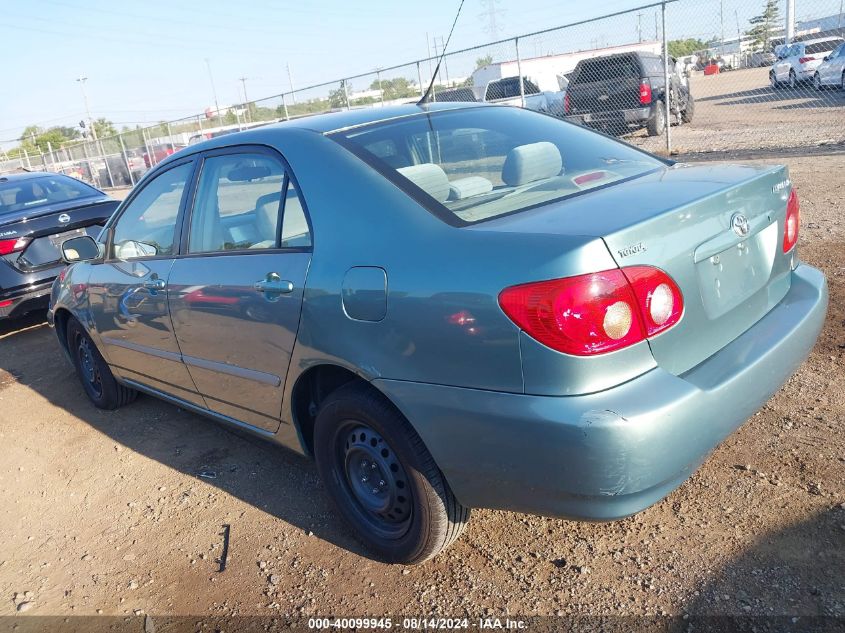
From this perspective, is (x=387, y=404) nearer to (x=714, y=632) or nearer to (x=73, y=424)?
(x=714, y=632)

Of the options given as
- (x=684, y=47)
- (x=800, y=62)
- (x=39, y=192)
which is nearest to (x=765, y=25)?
(x=684, y=47)

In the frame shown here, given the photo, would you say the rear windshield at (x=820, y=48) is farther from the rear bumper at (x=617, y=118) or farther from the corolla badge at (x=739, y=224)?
the corolla badge at (x=739, y=224)

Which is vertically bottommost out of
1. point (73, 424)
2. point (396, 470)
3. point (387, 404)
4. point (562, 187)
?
point (73, 424)

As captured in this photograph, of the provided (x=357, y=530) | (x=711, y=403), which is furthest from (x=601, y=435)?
(x=357, y=530)

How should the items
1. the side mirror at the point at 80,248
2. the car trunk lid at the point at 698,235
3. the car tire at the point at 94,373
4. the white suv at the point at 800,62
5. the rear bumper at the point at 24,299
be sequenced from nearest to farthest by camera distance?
the car trunk lid at the point at 698,235
the side mirror at the point at 80,248
the car tire at the point at 94,373
the rear bumper at the point at 24,299
the white suv at the point at 800,62

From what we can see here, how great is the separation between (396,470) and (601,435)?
0.91m

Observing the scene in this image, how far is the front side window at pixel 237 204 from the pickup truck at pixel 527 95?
13.8 metres

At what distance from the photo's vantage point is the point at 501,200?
258 centimetres

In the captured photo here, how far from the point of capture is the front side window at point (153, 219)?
11.7 feet

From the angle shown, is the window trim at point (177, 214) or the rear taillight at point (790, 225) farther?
the window trim at point (177, 214)

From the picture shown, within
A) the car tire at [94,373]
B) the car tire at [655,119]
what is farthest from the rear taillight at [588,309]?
the car tire at [655,119]

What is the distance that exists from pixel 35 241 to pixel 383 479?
17.2 feet

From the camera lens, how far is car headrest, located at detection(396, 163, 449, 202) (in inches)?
98.1

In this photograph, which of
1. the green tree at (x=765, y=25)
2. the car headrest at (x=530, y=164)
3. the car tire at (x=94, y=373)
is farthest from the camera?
the green tree at (x=765, y=25)
